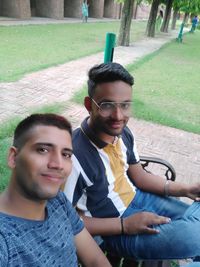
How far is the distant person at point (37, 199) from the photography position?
123cm

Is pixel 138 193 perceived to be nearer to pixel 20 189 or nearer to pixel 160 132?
pixel 20 189

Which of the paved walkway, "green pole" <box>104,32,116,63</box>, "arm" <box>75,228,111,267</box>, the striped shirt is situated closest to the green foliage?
the paved walkway

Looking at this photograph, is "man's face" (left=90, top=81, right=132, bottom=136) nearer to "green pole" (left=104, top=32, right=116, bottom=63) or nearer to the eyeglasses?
the eyeglasses

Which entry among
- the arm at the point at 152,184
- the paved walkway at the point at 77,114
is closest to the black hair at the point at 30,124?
the arm at the point at 152,184

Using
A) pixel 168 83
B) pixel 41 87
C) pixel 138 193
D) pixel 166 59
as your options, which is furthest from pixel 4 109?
pixel 166 59

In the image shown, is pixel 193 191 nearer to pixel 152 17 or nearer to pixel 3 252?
pixel 3 252

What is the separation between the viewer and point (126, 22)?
14.1 meters

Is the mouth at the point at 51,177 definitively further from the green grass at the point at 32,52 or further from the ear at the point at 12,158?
the green grass at the point at 32,52

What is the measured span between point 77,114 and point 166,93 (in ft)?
10.6

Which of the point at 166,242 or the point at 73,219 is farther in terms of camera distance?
the point at 166,242

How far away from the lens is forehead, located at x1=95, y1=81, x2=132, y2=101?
6.16ft

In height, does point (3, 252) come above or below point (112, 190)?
above

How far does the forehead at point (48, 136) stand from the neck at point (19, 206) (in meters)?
0.24

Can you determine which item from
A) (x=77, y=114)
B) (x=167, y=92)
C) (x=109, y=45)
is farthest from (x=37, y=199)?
(x=167, y=92)
